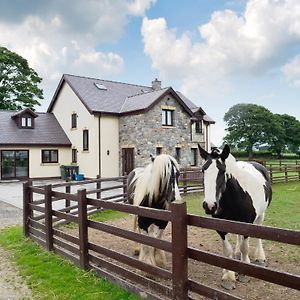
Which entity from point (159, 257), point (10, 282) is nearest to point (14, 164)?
point (10, 282)

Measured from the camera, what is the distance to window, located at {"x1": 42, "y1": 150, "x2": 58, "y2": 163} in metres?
24.8

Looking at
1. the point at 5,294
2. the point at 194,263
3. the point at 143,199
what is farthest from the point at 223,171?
the point at 5,294

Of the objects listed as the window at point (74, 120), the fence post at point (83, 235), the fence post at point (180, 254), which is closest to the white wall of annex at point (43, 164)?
the window at point (74, 120)

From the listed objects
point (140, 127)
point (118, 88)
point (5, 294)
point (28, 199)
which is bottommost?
point (5, 294)

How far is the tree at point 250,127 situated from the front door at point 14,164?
41734 millimetres

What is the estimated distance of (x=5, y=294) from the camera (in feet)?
14.2

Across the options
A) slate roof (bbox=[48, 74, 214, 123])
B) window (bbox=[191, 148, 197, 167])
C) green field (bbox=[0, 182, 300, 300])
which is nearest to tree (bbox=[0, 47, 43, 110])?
slate roof (bbox=[48, 74, 214, 123])

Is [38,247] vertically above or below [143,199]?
below

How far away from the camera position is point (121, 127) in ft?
78.2

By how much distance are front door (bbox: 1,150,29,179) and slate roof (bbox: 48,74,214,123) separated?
19.8 feet

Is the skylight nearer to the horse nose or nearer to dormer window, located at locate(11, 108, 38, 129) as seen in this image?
dormer window, located at locate(11, 108, 38, 129)

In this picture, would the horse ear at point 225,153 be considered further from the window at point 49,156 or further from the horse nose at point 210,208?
the window at point 49,156

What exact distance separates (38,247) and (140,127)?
53.9 ft

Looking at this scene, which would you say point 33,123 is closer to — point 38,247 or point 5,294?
point 38,247
